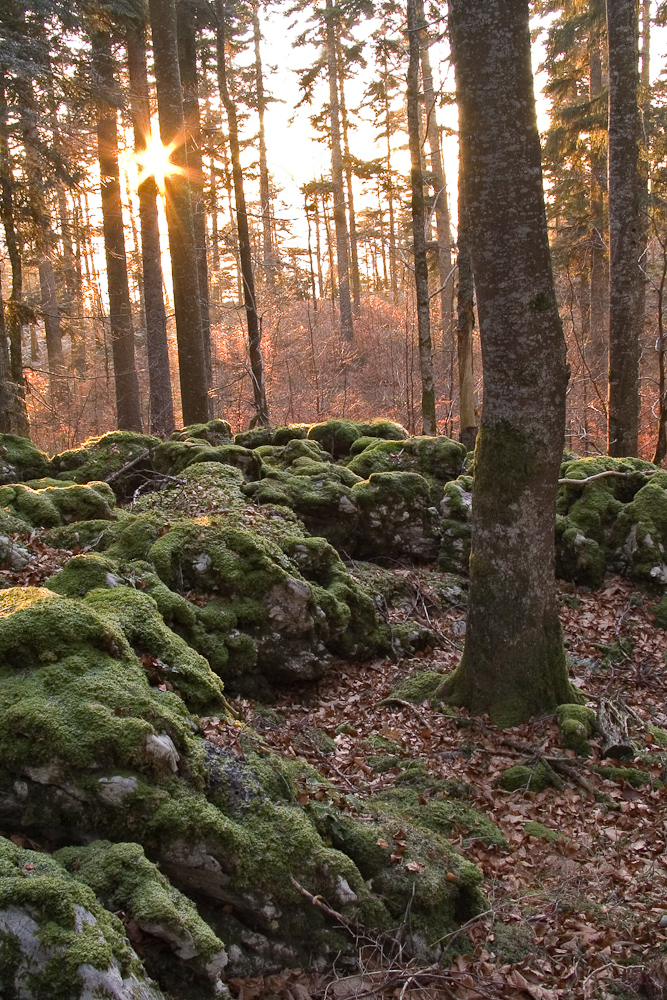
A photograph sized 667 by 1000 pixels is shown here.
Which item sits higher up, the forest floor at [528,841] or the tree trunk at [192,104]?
the tree trunk at [192,104]

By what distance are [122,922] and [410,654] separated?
5.00 metres

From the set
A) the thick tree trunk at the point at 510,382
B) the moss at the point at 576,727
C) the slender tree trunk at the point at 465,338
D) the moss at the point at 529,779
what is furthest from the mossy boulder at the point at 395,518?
the moss at the point at 529,779

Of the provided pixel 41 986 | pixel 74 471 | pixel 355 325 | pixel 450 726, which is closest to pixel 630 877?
pixel 450 726

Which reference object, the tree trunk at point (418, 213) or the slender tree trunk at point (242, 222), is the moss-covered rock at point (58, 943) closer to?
the tree trunk at point (418, 213)

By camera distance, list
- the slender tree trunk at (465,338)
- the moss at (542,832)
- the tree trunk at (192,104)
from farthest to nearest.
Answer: the tree trunk at (192,104)
the slender tree trunk at (465,338)
the moss at (542,832)

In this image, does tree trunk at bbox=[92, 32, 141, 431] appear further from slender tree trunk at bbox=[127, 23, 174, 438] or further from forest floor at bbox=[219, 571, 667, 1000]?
forest floor at bbox=[219, 571, 667, 1000]

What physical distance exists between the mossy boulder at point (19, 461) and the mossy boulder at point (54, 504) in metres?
1.27

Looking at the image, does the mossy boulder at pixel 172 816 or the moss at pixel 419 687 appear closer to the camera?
the mossy boulder at pixel 172 816

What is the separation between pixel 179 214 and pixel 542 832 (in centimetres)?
1134

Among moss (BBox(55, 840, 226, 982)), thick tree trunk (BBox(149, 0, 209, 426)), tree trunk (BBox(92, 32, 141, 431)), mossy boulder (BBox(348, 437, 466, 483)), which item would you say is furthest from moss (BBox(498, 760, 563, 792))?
tree trunk (BBox(92, 32, 141, 431))

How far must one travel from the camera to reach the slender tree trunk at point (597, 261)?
19391mm

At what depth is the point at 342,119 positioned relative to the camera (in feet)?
96.7

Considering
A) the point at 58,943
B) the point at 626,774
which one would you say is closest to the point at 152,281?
the point at 626,774

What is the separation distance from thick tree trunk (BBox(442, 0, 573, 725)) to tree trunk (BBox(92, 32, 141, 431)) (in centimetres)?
1080
